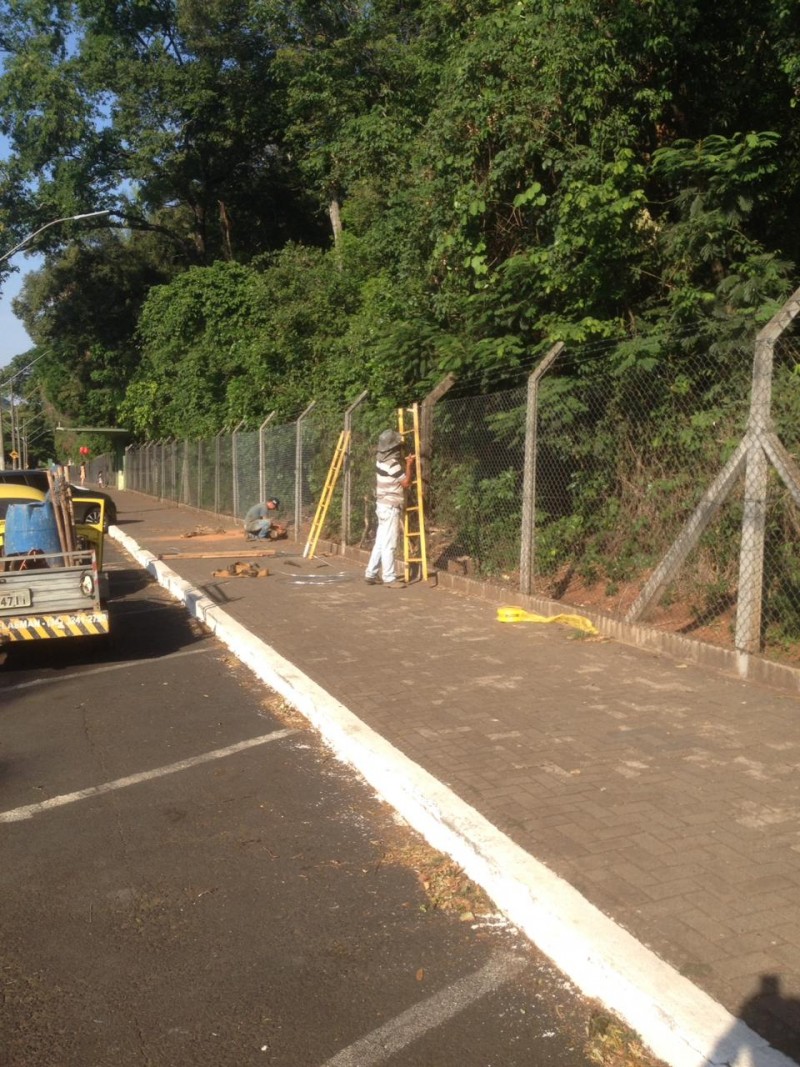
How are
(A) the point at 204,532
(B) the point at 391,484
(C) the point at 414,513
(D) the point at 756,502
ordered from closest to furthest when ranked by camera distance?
1. (D) the point at 756,502
2. (B) the point at 391,484
3. (C) the point at 414,513
4. (A) the point at 204,532

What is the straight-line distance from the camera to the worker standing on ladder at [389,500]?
482 inches

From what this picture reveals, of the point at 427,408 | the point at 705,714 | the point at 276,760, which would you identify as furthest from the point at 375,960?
the point at 427,408

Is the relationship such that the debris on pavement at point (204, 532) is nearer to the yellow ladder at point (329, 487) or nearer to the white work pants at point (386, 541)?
the yellow ladder at point (329, 487)

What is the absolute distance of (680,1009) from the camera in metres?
3.18

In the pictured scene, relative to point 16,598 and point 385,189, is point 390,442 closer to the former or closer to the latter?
point 16,598

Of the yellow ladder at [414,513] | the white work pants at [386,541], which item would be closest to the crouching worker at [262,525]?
the yellow ladder at [414,513]

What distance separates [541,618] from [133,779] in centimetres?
453

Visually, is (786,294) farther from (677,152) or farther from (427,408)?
(427,408)

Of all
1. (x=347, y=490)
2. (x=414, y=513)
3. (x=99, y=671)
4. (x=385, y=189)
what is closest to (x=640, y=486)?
(x=414, y=513)

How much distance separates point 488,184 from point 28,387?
88.8 metres

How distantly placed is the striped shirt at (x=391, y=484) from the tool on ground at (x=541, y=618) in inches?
102

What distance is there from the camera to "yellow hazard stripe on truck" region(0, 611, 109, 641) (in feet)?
28.1

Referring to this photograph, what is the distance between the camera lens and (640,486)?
9.16 metres

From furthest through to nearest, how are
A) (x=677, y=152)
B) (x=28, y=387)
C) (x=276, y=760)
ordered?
(x=28, y=387)
(x=677, y=152)
(x=276, y=760)
